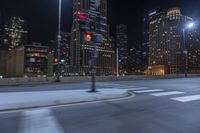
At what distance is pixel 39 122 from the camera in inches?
254

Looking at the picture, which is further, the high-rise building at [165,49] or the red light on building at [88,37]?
the high-rise building at [165,49]

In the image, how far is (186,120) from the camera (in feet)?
22.1

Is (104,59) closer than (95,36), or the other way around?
(95,36)

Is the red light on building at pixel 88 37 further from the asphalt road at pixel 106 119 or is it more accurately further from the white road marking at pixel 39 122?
the white road marking at pixel 39 122

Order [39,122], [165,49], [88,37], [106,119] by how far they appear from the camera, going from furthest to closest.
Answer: [165,49] → [88,37] → [106,119] → [39,122]

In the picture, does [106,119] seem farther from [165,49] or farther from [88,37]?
[165,49]

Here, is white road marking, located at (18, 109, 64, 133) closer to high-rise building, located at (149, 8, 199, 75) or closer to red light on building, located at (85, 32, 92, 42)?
red light on building, located at (85, 32, 92, 42)

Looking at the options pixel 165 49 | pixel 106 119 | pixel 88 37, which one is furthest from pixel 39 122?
pixel 165 49

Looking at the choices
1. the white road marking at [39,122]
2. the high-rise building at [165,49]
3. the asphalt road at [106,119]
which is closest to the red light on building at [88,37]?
the asphalt road at [106,119]

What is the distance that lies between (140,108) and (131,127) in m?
2.55

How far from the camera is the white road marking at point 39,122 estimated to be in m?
5.75

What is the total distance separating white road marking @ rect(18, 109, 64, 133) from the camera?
18.9 ft

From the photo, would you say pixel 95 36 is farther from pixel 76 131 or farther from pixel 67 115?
pixel 76 131

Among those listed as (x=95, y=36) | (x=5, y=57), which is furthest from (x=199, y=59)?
(x=95, y=36)
